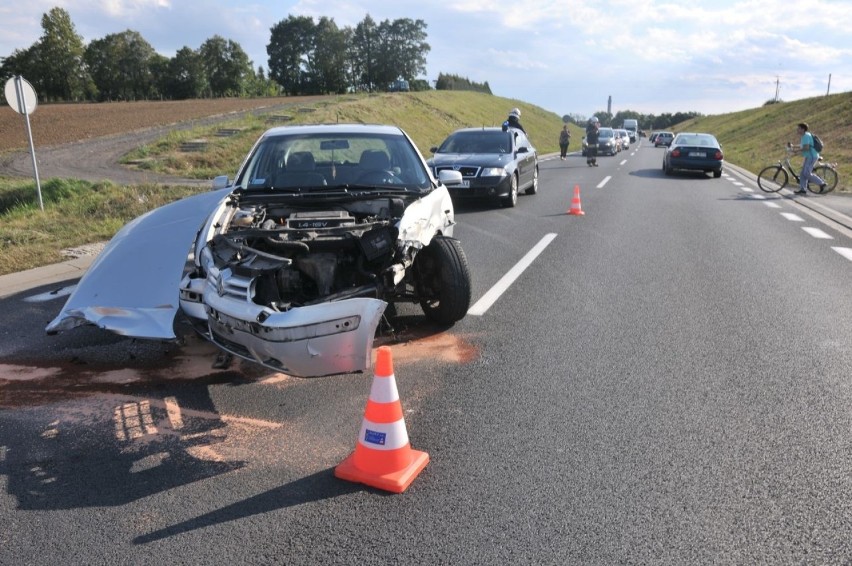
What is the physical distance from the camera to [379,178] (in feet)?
19.1

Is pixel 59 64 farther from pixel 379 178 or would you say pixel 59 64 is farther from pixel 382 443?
pixel 382 443

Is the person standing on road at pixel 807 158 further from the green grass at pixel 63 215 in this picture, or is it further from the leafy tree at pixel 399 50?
the leafy tree at pixel 399 50

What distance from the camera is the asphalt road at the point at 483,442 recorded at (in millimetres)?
2721

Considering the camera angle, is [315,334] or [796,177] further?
[796,177]

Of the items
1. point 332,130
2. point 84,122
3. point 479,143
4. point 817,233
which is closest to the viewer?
point 332,130

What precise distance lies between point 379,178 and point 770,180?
51.9 feet

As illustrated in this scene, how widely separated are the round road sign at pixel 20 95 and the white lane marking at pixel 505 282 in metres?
9.65

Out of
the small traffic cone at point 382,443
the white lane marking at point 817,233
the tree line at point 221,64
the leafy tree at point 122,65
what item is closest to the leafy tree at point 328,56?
the tree line at point 221,64

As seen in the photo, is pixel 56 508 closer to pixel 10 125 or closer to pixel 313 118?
pixel 313 118

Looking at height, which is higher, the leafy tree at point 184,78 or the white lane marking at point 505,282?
the leafy tree at point 184,78

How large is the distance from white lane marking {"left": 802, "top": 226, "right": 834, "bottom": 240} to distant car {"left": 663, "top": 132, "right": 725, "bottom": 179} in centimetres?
1079

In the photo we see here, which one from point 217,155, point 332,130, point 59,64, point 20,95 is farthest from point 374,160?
point 59,64

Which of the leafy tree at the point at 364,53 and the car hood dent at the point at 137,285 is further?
the leafy tree at the point at 364,53

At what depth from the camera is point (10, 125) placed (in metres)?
38.2
